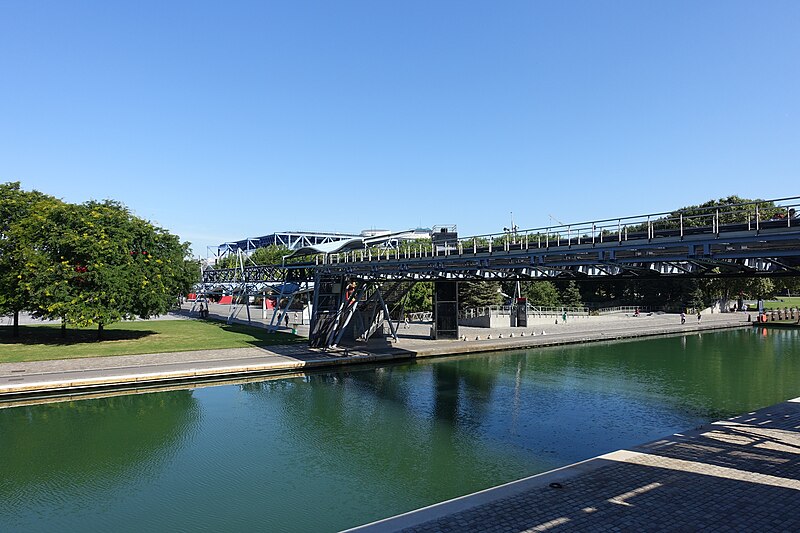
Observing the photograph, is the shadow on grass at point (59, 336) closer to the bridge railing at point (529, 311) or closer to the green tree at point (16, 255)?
the green tree at point (16, 255)

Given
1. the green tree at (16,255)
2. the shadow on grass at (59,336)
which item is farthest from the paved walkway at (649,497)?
the shadow on grass at (59,336)

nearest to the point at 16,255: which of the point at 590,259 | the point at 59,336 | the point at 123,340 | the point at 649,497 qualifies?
the point at 59,336

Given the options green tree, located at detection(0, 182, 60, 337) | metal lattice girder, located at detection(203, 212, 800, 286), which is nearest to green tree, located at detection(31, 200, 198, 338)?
green tree, located at detection(0, 182, 60, 337)

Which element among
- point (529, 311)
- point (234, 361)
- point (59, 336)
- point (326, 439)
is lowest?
point (326, 439)

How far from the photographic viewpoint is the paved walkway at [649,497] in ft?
36.8

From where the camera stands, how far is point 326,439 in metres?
21.6

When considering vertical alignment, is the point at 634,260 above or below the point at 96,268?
below

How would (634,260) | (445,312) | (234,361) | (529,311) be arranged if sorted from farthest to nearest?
(529,311), (445,312), (234,361), (634,260)

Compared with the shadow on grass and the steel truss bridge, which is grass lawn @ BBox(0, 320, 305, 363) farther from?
the steel truss bridge

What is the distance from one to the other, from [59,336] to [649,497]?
158 ft

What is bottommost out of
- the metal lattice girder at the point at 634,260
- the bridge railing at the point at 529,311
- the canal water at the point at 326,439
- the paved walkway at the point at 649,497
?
the canal water at the point at 326,439

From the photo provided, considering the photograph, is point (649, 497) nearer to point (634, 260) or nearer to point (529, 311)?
point (634, 260)

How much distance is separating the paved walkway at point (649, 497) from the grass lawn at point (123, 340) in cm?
3221

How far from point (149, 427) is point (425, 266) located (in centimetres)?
1874
